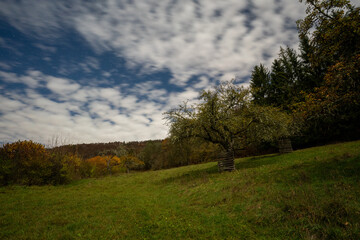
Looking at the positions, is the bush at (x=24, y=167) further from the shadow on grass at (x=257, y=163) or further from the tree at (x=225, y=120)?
the shadow on grass at (x=257, y=163)

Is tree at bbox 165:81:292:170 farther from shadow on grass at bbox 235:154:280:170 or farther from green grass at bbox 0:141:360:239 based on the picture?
green grass at bbox 0:141:360:239

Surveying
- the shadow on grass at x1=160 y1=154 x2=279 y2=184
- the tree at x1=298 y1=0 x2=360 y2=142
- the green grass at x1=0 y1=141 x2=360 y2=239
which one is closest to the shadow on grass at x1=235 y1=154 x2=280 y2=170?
the shadow on grass at x1=160 y1=154 x2=279 y2=184

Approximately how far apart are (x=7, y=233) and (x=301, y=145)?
43.4 metres

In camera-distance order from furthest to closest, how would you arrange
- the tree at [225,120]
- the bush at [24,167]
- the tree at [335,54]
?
the bush at [24,167], the tree at [225,120], the tree at [335,54]

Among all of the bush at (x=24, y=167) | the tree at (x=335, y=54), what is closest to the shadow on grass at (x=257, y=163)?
the tree at (x=335, y=54)

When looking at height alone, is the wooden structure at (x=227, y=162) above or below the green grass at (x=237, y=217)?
above

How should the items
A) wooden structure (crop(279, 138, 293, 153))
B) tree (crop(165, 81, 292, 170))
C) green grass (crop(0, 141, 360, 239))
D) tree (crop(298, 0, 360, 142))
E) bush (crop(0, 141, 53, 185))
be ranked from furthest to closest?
wooden structure (crop(279, 138, 293, 153)) → bush (crop(0, 141, 53, 185)) → tree (crop(165, 81, 292, 170)) → tree (crop(298, 0, 360, 142)) → green grass (crop(0, 141, 360, 239))

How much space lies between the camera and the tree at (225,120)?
59.3 feet

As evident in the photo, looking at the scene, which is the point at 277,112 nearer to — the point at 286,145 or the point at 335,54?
the point at 286,145

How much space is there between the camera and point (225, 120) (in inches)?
705

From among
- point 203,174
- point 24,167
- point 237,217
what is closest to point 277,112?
point 203,174

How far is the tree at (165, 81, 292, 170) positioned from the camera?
59.3ft

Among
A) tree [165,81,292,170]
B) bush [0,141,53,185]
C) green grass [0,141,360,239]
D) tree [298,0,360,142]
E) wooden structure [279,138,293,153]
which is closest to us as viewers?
green grass [0,141,360,239]

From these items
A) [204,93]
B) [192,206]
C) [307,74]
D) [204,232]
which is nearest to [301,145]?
[307,74]
